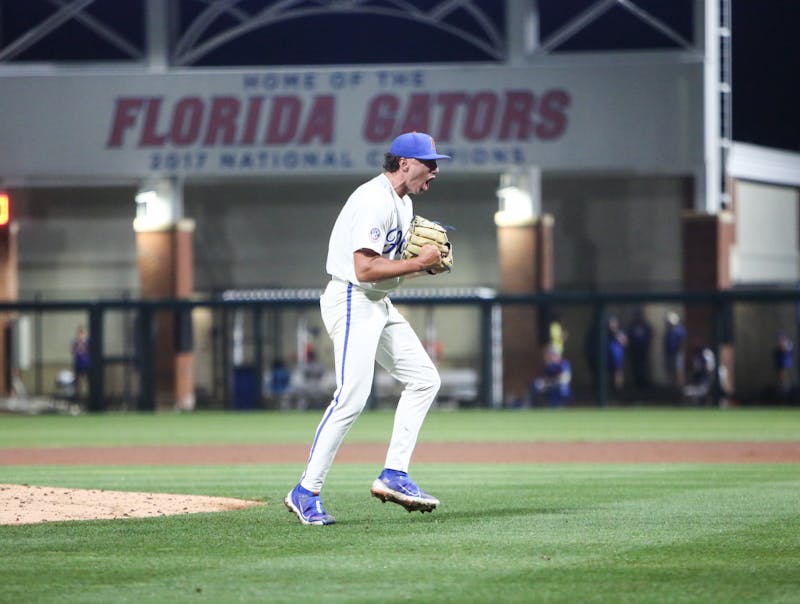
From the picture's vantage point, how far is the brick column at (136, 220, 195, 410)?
30500mm

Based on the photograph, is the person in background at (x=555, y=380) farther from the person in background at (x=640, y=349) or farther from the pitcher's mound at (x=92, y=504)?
the pitcher's mound at (x=92, y=504)

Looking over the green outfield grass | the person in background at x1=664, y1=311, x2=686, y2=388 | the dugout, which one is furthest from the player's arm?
the person in background at x1=664, y1=311, x2=686, y2=388

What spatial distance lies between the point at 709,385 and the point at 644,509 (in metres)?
19.7

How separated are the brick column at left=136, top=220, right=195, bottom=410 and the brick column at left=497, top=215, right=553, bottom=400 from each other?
676cm

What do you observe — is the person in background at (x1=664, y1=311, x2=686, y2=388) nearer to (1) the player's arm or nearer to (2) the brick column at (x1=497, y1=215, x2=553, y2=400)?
(2) the brick column at (x1=497, y1=215, x2=553, y2=400)

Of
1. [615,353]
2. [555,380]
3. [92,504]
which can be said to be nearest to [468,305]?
[555,380]

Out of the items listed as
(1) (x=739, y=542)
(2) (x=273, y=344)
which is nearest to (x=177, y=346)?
(2) (x=273, y=344)

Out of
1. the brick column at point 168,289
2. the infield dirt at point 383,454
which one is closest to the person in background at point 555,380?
the brick column at point 168,289

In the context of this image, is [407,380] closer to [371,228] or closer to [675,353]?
[371,228]

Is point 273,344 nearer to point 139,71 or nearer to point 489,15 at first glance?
point 139,71

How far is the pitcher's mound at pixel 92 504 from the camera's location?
28.3 feet

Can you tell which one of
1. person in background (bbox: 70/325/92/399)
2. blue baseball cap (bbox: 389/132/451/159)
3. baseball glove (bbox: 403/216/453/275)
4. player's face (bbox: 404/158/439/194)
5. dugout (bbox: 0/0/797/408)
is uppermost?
dugout (bbox: 0/0/797/408)

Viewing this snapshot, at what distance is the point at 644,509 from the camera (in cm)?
898

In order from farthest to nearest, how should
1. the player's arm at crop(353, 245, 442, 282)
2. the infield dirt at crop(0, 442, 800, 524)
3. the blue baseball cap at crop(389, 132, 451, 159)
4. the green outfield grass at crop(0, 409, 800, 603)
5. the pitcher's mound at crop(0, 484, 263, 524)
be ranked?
the infield dirt at crop(0, 442, 800, 524)
the pitcher's mound at crop(0, 484, 263, 524)
the blue baseball cap at crop(389, 132, 451, 159)
the player's arm at crop(353, 245, 442, 282)
the green outfield grass at crop(0, 409, 800, 603)
